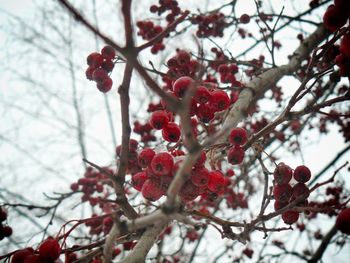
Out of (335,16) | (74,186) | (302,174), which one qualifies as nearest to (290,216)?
(302,174)

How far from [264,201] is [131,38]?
103cm

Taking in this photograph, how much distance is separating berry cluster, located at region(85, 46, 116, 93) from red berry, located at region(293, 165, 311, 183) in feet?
3.93

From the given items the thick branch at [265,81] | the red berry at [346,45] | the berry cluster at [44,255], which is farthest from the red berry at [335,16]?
the berry cluster at [44,255]

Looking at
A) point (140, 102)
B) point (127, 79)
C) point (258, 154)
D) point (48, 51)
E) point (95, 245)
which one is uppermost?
point (48, 51)

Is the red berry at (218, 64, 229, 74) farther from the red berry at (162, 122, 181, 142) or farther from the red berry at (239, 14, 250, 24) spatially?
the red berry at (162, 122, 181, 142)

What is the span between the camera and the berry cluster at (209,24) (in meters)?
3.88

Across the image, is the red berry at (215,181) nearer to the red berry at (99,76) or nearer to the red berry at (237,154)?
the red berry at (237,154)

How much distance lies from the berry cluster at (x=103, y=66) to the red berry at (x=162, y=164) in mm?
620

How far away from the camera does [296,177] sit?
1511mm

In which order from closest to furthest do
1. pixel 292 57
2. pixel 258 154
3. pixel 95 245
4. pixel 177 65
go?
pixel 95 245, pixel 258 154, pixel 177 65, pixel 292 57

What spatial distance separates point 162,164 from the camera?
52.2 inches

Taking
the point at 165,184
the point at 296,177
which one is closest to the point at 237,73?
the point at 296,177

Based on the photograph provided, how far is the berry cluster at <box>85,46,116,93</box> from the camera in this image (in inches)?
65.3

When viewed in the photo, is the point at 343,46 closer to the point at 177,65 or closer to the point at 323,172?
the point at 177,65
